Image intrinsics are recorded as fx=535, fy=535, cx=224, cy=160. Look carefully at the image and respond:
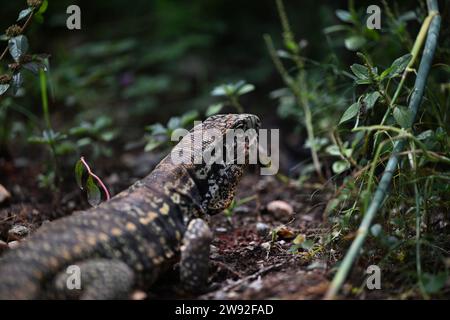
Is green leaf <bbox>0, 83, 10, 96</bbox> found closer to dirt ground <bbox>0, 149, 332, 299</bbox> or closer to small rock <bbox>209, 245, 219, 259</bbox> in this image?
dirt ground <bbox>0, 149, 332, 299</bbox>

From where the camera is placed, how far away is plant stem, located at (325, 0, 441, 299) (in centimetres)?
296

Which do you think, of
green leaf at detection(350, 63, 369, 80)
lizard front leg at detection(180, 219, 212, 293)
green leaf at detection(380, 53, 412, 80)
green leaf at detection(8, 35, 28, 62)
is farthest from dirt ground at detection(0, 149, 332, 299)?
green leaf at detection(8, 35, 28, 62)

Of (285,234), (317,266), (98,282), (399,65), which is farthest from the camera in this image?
(285,234)

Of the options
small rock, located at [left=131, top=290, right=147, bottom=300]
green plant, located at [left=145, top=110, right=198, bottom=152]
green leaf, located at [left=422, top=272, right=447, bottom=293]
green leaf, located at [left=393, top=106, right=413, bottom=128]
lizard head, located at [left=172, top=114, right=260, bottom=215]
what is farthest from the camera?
green plant, located at [left=145, top=110, right=198, bottom=152]

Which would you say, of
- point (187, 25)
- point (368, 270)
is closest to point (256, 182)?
point (368, 270)

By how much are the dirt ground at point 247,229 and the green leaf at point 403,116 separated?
827mm

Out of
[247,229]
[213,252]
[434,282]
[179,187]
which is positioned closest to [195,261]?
[179,187]

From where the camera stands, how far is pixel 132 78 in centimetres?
866

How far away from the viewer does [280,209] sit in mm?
5527

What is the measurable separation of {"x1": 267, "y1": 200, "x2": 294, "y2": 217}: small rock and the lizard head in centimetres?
118

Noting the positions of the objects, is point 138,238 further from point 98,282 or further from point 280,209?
point 280,209

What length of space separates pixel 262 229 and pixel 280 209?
504 mm
